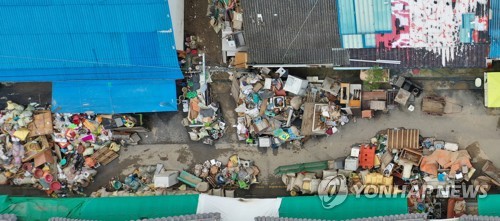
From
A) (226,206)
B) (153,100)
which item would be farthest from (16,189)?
(226,206)

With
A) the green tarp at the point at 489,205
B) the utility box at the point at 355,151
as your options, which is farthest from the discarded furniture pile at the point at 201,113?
the green tarp at the point at 489,205

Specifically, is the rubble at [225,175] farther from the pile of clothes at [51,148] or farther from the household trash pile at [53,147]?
the pile of clothes at [51,148]

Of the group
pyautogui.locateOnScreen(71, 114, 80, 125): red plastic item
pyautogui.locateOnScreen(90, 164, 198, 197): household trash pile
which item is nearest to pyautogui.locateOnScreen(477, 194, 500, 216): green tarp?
pyautogui.locateOnScreen(90, 164, 198, 197): household trash pile

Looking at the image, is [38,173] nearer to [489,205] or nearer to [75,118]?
[75,118]

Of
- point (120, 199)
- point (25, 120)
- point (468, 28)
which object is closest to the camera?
point (468, 28)

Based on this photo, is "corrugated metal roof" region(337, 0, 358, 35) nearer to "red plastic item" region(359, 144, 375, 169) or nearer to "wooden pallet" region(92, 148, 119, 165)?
"red plastic item" region(359, 144, 375, 169)

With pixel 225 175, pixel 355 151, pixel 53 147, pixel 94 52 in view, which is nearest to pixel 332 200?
pixel 355 151

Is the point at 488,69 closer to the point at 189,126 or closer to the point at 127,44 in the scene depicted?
the point at 189,126
